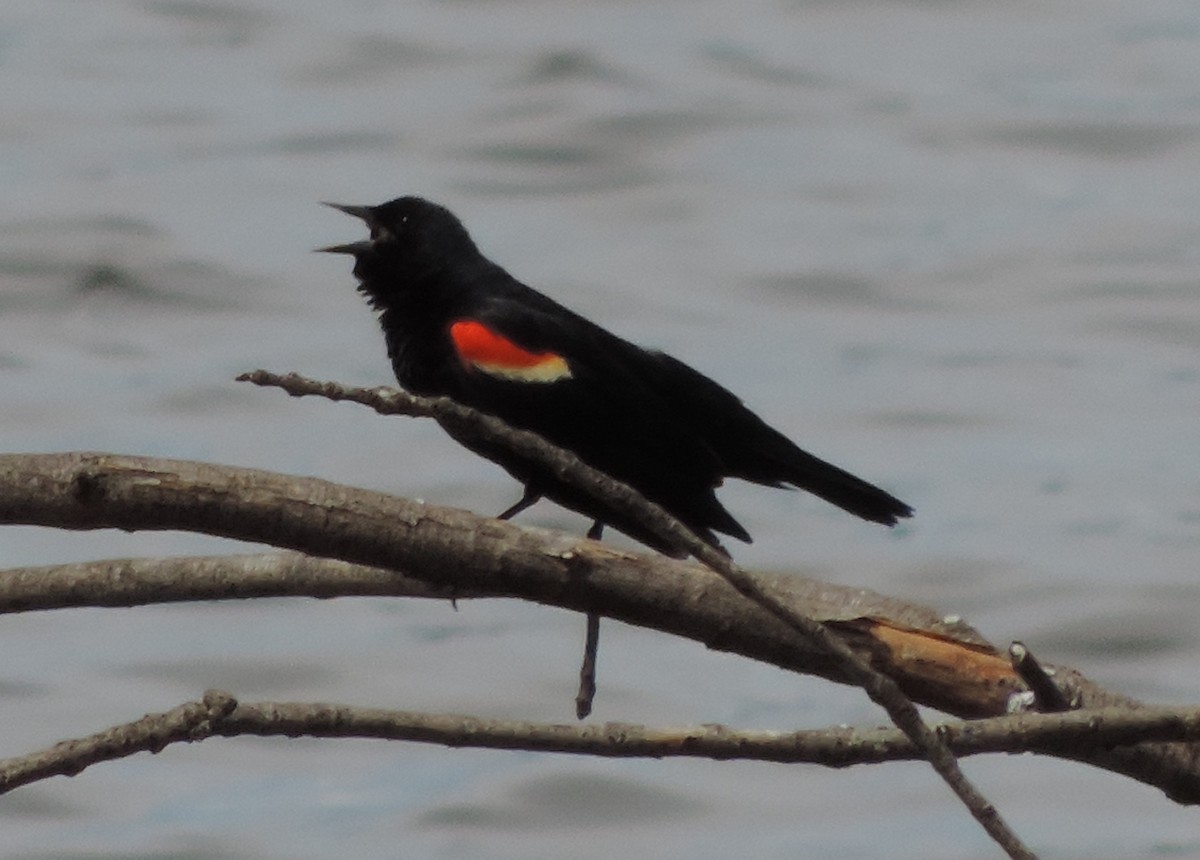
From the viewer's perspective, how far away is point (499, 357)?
3398 millimetres

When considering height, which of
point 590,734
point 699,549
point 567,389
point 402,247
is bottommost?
point 590,734

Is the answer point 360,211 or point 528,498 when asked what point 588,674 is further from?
point 360,211

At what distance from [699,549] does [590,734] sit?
0.26m

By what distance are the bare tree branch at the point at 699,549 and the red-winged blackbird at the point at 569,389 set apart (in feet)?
5.03

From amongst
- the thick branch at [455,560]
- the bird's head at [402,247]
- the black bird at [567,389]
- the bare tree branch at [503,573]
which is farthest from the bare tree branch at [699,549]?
the bird's head at [402,247]

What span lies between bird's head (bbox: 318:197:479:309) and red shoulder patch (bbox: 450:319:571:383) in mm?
199

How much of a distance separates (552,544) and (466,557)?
4.1 inches

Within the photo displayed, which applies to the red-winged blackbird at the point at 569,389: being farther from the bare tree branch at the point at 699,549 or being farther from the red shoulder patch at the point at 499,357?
the bare tree branch at the point at 699,549

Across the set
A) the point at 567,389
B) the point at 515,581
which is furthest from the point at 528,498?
the point at 515,581

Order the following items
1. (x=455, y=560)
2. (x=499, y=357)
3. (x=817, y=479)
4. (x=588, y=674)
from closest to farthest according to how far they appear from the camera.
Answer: (x=455, y=560), (x=588, y=674), (x=817, y=479), (x=499, y=357)

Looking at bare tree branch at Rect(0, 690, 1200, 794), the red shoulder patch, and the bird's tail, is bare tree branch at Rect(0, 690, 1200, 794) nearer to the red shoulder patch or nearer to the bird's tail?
the bird's tail

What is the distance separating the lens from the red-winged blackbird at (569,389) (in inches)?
128

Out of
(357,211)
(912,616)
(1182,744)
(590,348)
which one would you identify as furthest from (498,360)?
(1182,744)

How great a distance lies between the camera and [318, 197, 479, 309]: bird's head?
363 cm
